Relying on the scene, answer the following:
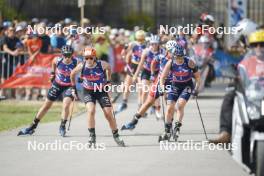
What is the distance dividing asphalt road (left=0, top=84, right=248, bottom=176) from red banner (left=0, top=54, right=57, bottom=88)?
5510mm

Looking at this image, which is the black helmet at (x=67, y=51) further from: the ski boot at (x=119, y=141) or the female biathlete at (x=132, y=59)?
the female biathlete at (x=132, y=59)

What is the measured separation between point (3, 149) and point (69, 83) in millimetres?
3107

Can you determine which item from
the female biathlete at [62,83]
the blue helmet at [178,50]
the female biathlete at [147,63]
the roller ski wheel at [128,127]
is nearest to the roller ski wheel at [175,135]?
the blue helmet at [178,50]

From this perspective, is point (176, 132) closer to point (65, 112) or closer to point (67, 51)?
point (65, 112)

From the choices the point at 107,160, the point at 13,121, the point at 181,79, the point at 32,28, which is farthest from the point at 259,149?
the point at 32,28

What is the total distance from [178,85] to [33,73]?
893 cm

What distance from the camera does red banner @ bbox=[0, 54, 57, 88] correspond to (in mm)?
26453

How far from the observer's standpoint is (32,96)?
2714 cm

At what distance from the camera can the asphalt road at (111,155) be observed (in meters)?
14.0

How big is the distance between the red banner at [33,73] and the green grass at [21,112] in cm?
51

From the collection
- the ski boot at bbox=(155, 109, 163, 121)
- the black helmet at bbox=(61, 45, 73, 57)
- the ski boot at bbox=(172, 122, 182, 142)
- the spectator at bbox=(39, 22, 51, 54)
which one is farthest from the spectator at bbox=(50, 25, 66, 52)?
the ski boot at bbox=(172, 122, 182, 142)

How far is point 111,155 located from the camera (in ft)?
51.9

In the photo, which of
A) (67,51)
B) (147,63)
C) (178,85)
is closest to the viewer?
(178,85)

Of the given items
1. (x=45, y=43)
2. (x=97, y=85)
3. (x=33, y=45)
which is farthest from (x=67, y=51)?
(x=45, y=43)
